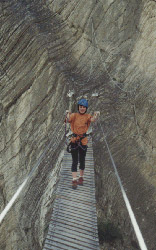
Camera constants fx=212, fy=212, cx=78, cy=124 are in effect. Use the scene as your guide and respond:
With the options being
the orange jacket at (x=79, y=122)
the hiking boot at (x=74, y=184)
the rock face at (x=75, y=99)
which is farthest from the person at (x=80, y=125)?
the rock face at (x=75, y=99)

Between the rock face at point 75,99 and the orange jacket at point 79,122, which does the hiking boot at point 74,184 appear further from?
the rock face at point 75,99

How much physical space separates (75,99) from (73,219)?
5.05 m

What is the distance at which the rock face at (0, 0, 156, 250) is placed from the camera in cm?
738

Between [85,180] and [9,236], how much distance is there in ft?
14.6

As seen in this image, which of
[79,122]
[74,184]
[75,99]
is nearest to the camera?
[79,122]

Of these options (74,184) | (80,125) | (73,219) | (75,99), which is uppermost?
(75,99)

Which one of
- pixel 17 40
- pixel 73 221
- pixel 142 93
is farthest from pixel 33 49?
pixel 73 221

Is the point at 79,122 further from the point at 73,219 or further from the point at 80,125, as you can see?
the point at 73,219

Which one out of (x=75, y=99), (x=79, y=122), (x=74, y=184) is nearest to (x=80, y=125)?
(x=79, y=122)

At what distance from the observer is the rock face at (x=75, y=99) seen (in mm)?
7383

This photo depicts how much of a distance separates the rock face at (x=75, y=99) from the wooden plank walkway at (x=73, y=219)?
1844mm


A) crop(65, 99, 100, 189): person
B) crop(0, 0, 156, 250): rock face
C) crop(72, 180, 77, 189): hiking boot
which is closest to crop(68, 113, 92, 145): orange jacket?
crop(65, 99, 100, 189): person

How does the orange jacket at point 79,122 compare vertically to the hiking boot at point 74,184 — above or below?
above

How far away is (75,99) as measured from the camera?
28.6ft
